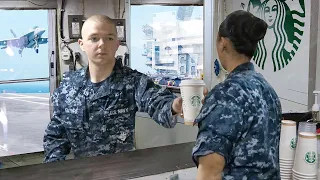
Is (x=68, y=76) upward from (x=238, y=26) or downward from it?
downward

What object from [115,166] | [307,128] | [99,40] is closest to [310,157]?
[307,128]

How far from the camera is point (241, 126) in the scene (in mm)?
1090

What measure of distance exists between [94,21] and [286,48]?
113 centimetres

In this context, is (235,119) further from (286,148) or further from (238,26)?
(286,148)

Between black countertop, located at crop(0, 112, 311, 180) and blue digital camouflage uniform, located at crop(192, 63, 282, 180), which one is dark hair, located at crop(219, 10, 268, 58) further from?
black countertop, located at crop(0, 112, 311, 180)

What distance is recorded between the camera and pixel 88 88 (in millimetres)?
1528

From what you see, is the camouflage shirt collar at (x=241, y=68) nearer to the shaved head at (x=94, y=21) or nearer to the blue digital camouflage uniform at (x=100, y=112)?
the blue digital camouflage uniform at (x=100, y=112)

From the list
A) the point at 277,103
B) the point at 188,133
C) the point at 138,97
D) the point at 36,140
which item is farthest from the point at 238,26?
the point at 36,140

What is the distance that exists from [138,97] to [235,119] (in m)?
0.60

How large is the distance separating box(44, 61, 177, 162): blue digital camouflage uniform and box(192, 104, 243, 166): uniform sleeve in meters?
0.43

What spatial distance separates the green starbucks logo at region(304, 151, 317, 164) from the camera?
155 cm

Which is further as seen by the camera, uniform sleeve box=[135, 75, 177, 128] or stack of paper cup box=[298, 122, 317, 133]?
stack of paper cup box=[298, 122, 317, 133]

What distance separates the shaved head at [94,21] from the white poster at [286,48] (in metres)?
0.85

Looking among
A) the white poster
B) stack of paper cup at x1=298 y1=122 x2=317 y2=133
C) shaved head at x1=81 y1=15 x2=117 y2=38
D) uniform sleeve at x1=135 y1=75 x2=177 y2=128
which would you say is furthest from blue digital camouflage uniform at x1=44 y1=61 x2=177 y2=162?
the white poster
